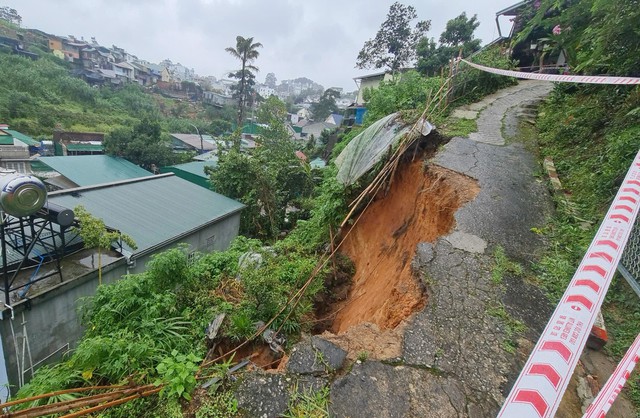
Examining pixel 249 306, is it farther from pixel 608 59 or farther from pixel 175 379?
pixel 608 59

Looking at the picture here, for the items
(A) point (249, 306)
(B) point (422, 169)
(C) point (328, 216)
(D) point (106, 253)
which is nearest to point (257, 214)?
(D) point (106, 253)

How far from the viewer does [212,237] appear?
9.62 m

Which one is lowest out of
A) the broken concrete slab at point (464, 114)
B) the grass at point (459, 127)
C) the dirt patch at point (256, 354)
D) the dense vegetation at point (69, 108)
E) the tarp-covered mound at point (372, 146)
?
the dirt patch at point (256, 354)

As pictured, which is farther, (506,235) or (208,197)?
(208,197)

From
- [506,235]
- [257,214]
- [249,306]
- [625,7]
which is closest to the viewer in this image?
[249,306]

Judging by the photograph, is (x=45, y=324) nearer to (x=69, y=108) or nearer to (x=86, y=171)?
(x=86, y=171)

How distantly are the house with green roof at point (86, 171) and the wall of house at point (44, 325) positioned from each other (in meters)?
9.40

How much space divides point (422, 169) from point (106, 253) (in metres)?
7.16

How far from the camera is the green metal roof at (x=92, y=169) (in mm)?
13195

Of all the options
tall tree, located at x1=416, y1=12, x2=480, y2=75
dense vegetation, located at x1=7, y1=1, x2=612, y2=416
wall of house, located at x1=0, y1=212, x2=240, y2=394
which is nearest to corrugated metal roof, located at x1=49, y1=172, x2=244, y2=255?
wall of house, located at x1=0, y1=212, x2=240, y2=394

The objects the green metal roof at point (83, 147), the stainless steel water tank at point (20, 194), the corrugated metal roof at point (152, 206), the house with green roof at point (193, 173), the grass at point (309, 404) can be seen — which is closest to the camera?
the grass at point (309, 404)

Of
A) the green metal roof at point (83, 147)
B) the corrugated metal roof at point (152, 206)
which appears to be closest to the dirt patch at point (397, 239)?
the corrugated metal roof at point (152, 206)

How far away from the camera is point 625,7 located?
12.8ft

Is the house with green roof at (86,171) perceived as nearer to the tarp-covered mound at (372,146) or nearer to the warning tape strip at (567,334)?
the tarp-covered mound at (372,146)
